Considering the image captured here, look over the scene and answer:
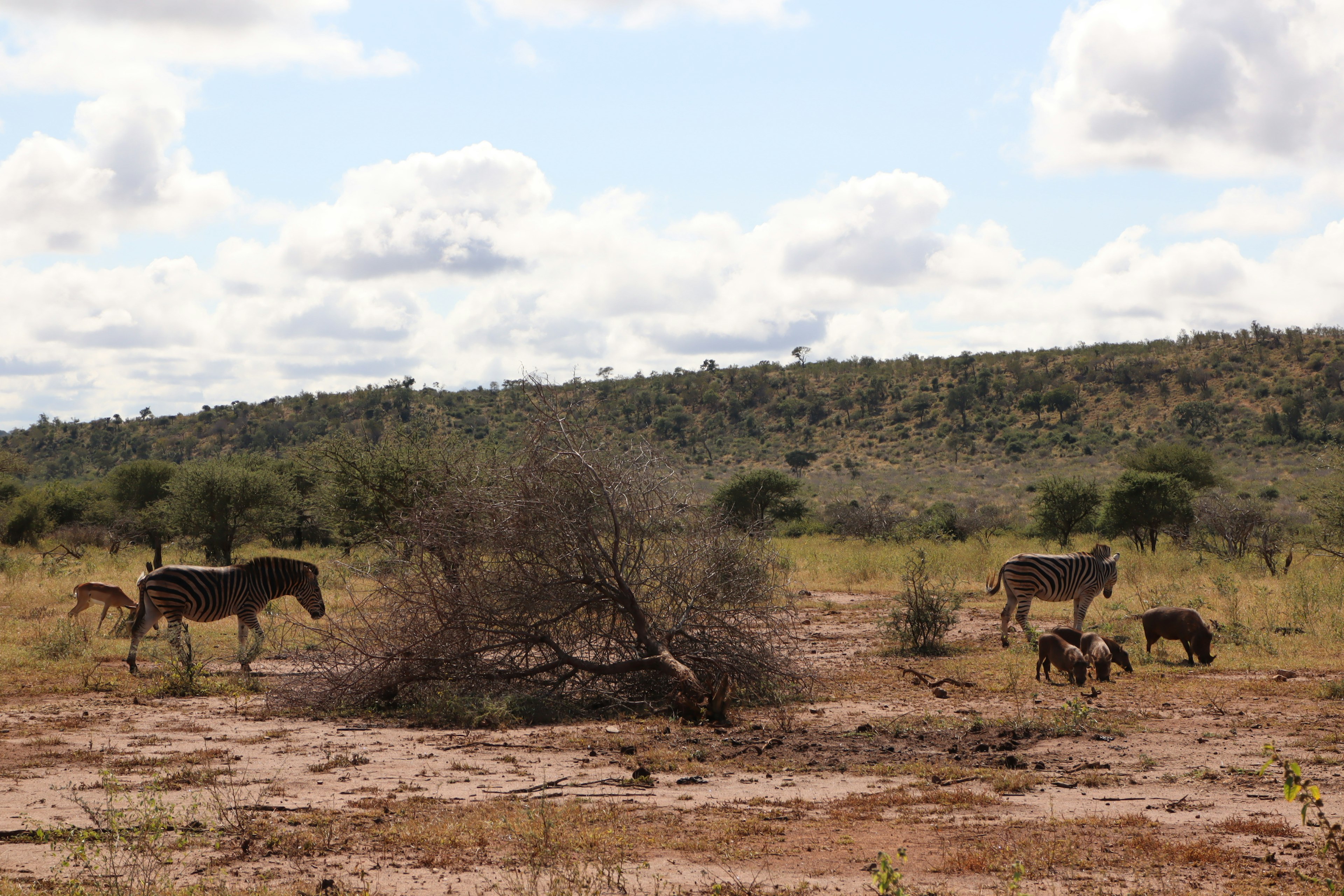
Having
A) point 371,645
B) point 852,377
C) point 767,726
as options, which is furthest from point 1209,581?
point 852,377

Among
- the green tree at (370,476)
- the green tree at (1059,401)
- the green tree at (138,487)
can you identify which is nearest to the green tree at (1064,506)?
the green tree at (370,476)

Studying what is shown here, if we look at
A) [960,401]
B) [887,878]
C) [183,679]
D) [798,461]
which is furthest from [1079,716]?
[960,401]

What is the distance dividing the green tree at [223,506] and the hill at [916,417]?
1646cm

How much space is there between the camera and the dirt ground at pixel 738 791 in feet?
17.4

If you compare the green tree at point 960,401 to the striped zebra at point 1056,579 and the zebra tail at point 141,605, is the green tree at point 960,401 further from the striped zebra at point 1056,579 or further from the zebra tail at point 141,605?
the zebra tail at point 141,605

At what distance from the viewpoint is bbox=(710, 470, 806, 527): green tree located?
36.0m

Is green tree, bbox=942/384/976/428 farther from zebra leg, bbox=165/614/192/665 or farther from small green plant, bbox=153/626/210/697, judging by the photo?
small green plant, bbox=153/626/210/697

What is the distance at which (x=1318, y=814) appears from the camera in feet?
15.6

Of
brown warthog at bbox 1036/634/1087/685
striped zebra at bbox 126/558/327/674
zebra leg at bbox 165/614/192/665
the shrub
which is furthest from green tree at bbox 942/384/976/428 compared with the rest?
zebra leg at bbox 165/614/192/665

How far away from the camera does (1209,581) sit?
64.0 feet

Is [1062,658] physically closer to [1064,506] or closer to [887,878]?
[887,878]

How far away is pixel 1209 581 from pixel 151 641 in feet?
59.2

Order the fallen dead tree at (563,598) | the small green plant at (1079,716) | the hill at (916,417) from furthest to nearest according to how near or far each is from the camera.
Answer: the hill at (916,417), the fallen dead tree at (563,598), the small green plant at (1079,716)

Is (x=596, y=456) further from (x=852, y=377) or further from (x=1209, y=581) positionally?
(x=852, y=377)
